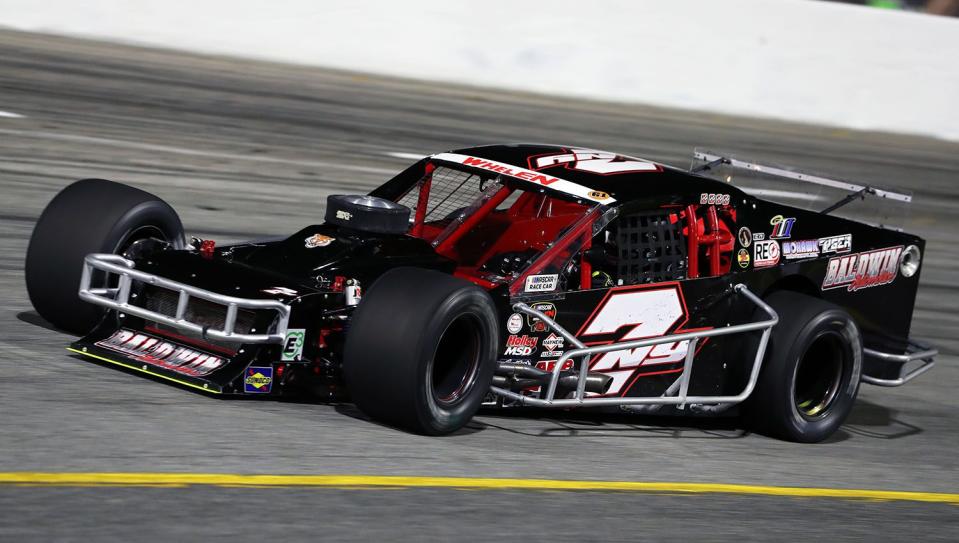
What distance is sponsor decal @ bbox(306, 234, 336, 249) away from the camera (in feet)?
20.1

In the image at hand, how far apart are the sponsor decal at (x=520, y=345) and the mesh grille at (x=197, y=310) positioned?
43.8 inches

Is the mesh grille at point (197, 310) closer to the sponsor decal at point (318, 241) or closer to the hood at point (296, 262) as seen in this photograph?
the hood at point (296, 262)

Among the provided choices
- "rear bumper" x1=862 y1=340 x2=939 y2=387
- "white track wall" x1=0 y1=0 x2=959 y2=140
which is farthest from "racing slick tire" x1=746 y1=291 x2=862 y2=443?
"white track wall" x1=0 y1=0 x2=959 y2=140

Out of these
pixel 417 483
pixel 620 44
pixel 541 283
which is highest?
pixel 620 44

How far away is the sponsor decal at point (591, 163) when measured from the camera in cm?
670

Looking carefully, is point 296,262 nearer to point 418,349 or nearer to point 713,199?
point 418,349

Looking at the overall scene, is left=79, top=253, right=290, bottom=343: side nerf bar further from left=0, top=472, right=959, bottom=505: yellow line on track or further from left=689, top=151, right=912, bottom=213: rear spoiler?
left=689, top=151, right=912, bottom=213: rear spoiler

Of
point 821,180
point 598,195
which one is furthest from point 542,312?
point 821,180

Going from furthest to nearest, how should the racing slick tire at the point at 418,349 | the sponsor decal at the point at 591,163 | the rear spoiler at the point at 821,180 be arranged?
the rear spoiler at the point at 821,180
the sponsor decal at the point at 591,163
the racing slick tire at the point at 418,349

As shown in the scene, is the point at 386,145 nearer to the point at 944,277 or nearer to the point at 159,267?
the point at 944,277

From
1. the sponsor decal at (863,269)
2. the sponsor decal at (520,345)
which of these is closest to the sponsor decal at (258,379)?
the sponsor decal at (520,345)

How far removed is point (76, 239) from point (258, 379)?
1.27 metres

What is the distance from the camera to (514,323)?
586 centimetres

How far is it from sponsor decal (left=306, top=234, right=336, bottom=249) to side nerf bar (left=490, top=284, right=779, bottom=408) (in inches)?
37.2
